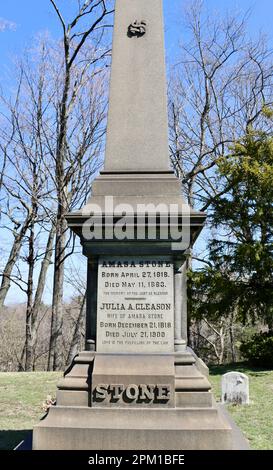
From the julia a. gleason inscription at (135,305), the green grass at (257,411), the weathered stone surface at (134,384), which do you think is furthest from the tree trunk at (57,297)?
the weathered stone surface at (134,384)

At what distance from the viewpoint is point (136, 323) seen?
16.6 feet

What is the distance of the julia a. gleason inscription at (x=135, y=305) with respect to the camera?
505 centimetres

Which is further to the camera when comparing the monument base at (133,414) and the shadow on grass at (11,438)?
the shadow on grass at (11,438)

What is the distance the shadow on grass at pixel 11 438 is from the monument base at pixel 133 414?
1.53 m

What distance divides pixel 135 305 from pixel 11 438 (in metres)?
3.00

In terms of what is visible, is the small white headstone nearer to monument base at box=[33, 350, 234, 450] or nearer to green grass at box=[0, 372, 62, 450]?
green grass at box=[0, 372, 62, 450]

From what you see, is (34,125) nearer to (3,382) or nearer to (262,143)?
(262,143)

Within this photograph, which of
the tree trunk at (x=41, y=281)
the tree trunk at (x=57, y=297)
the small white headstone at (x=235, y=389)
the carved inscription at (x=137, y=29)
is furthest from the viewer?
the tree trunk at (x=41, y=281)

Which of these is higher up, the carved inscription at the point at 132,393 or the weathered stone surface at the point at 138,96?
the weathered stone surface at the point at 138,96

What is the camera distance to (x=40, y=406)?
888cm

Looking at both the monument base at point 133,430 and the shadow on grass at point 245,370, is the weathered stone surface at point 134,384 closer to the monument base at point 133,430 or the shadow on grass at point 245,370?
the monument base at point 133,430

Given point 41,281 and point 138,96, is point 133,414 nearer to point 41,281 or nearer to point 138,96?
point 138,96

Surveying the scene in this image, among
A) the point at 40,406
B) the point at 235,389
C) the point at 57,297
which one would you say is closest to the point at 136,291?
the point at 40,406

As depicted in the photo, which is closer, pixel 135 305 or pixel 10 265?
pixel 135 305
